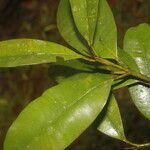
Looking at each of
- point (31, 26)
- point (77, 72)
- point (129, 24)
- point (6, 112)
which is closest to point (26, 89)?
point (6, 112)

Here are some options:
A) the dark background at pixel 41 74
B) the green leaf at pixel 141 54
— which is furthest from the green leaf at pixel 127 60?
the dark background at pixel 41 74

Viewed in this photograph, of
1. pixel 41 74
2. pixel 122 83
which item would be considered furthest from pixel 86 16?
pixel 41 74

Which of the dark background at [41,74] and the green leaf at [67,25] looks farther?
the dark background at [41,74]

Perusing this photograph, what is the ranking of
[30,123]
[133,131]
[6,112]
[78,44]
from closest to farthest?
1. [30,123]
2. [78,44]
3. [133,131]
4. [6,112]

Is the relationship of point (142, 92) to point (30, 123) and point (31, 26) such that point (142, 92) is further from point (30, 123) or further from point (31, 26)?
point (31, 26)

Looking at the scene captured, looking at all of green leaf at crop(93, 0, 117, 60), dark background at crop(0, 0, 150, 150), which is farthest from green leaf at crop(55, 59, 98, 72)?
dark background at crop(0, 0, 150, 150)

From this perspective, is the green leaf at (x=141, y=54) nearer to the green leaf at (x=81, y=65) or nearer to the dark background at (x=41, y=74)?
the green leaf at (x=81, y=65)
